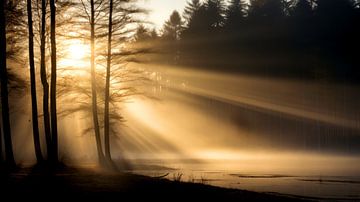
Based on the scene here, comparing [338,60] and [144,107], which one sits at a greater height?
[338,60]

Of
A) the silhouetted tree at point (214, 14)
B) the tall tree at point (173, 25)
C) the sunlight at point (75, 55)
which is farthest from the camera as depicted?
the tall tree at point (173, 25)

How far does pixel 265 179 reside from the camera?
27031mm

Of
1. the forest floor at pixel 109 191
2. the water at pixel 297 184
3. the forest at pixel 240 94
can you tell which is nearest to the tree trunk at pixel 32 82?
the water at pixel 297 184

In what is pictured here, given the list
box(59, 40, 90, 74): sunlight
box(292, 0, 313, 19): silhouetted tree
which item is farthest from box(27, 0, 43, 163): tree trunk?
box(292, 0, 313, 19): silhouetted tree

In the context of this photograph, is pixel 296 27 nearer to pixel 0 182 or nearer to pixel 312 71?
pixel 312 71

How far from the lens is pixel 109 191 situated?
16.5 metres

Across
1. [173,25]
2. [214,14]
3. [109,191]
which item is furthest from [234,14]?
[109,191]

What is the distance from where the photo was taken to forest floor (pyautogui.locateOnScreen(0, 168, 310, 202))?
15.3 meters

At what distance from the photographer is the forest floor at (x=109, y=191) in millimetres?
15328

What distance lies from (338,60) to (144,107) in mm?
26141

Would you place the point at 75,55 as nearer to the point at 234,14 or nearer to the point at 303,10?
the point at 303,10

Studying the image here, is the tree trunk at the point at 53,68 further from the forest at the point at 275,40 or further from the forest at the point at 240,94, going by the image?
the forest at the point at 275,40

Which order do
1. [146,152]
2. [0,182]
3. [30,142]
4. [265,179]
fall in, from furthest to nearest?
[146,152] → [30,142] → [265,179] → [0,182]

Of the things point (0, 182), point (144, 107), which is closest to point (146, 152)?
point (144, 107)
